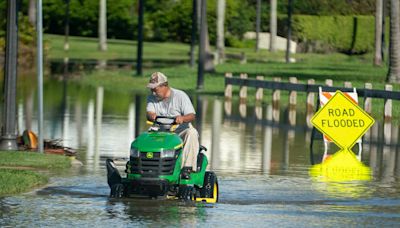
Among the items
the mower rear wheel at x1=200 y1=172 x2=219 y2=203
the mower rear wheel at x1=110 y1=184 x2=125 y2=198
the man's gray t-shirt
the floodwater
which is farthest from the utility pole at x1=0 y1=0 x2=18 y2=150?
the mower rear wheel at x1=200 y1=172 x2=219 y2=203

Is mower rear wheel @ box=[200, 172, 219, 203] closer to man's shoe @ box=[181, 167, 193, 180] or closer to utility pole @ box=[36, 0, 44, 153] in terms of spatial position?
man's shoe @ box=[181, 167, 193, 180]

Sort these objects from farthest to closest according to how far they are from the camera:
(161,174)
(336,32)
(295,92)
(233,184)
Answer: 1. (336,32)
2. (295,92)
3. (233,184)
4. (161,174)

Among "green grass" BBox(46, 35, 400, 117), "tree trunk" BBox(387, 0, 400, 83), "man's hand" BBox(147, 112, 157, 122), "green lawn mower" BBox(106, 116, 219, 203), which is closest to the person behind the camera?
"green lawn mower" BBox(106, 116, 219, 203)

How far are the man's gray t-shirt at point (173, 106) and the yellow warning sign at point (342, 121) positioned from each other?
843 cm

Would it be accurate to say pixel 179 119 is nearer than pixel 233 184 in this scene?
Yes

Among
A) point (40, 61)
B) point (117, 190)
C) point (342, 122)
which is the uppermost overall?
point (40, 61)

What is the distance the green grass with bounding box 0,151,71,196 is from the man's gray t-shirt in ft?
6.53

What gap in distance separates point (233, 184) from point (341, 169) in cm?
314

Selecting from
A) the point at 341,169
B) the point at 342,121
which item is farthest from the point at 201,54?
the point at 341,169

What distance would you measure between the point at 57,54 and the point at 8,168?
6329cm

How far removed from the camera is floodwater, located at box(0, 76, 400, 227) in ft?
48.5

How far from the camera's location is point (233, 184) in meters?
18.8

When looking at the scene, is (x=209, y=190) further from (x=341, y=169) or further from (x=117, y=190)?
(x=341, y=169)

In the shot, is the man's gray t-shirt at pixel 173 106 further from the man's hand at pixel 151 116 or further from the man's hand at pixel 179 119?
the man's hand at pixel 179 119
